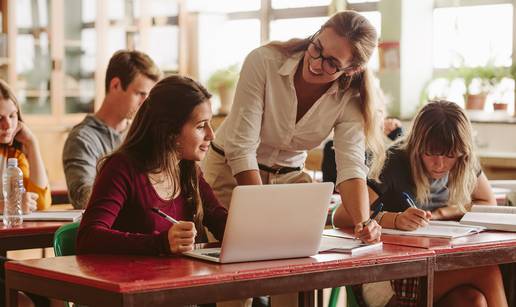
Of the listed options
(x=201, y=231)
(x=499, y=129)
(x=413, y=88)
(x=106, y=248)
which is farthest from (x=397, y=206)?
(x=413, y=88)

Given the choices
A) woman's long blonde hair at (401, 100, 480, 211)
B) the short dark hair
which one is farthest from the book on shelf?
the short dark hair

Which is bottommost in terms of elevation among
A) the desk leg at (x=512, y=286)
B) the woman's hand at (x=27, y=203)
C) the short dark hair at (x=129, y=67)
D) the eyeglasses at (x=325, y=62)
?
the desk leg at (x=512, y=286)

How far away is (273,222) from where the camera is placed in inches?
82.7

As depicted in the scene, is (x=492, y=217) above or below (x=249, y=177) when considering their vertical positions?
below

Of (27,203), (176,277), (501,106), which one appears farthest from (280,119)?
(501,106)

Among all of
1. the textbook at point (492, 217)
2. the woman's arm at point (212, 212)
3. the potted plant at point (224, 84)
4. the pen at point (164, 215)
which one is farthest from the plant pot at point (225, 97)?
the pen at point (164, 215)

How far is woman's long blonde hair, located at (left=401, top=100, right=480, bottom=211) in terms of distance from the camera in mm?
3057

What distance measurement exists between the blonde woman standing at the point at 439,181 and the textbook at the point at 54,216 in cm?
86

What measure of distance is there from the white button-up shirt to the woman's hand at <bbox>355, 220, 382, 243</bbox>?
396 mm

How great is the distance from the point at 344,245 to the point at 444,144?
807mm

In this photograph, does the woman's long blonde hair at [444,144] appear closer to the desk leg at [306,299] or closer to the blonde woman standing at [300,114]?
the blonde woman standing at [300,114]

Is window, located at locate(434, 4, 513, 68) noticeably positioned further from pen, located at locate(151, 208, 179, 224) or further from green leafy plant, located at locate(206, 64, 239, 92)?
pen, located at locate(151, 208, 179, 224)

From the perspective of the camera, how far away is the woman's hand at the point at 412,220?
2.78 metres

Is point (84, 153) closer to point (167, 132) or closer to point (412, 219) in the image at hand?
point (167, 132)
